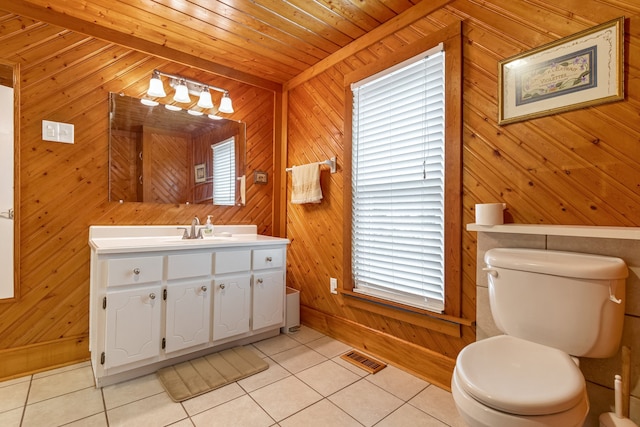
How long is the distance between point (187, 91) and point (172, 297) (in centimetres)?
164

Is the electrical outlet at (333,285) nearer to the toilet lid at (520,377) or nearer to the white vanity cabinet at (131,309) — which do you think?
the white vanity cabinet at (131,309)

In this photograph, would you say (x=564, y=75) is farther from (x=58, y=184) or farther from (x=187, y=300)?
(x=58, y=184)

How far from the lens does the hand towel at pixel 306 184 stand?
2.61 metres

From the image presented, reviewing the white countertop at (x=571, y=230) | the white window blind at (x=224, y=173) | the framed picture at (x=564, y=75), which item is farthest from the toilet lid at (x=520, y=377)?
the white window blind at (x=224, y=173)

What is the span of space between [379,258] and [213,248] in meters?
1.18

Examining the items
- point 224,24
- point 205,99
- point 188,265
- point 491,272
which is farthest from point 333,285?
point 224,24

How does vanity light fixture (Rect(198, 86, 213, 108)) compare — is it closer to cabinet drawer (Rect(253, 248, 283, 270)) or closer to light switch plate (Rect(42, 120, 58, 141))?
light switch plate (Rect(42, 120, 58, 141))

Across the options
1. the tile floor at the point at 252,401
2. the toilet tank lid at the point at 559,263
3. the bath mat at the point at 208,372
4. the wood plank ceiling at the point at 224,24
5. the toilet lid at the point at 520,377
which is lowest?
the tile floor at the point at 252,401

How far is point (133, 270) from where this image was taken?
5.91 feet

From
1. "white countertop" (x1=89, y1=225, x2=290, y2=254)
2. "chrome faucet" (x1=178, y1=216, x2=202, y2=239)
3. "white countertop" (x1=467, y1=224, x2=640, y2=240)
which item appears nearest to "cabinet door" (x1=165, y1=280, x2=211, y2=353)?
"white countertop" (x1=89, y1=225, x2=290, y2=254)

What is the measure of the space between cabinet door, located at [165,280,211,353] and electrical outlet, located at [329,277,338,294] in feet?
3.23

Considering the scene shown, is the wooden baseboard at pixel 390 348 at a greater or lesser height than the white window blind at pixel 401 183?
lesser

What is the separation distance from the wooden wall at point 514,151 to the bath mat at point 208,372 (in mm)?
774

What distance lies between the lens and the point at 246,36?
7.57 ft
